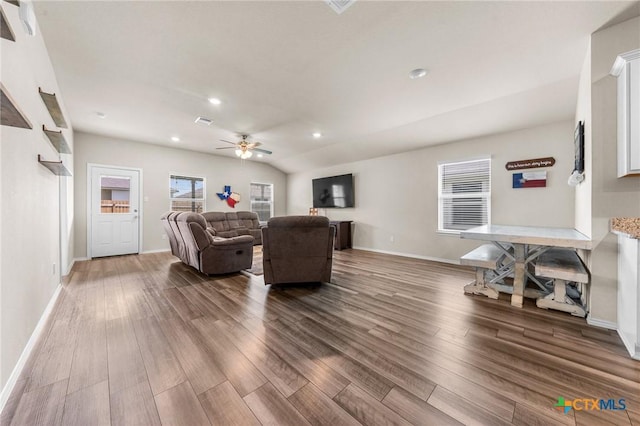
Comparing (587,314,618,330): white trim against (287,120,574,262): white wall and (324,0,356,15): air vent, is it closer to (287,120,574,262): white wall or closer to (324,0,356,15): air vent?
(287,120,574,262): white wall

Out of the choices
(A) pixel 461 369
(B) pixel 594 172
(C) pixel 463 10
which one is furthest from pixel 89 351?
(B) pixel 594 172

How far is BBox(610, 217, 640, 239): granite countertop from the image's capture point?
1587 millimetres

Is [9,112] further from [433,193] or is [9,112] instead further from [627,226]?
[433,193]

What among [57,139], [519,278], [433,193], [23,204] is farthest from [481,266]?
[57,139]

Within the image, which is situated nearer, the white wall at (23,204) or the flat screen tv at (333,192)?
the white wall at (23,204)

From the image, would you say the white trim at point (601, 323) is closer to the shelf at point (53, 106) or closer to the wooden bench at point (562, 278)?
the wooden bench at point (562, 278)

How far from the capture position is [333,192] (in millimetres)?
6922

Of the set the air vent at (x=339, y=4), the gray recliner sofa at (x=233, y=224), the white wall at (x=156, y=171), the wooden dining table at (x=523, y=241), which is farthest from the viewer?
the gray recliner sofa at (x=233, y=224)

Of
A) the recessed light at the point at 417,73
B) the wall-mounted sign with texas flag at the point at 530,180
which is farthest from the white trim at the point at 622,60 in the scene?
the wall-mounted sign with texas flag at the point at 530,180

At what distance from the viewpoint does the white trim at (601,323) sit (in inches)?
80.8

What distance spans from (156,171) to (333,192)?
188 inches

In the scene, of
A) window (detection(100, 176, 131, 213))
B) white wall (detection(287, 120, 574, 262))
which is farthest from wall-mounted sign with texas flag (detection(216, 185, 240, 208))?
white wall (detection(287, 120, 574, 262))

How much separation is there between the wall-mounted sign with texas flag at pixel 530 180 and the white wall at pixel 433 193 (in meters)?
0.07

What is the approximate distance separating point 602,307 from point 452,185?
304 centimetres
